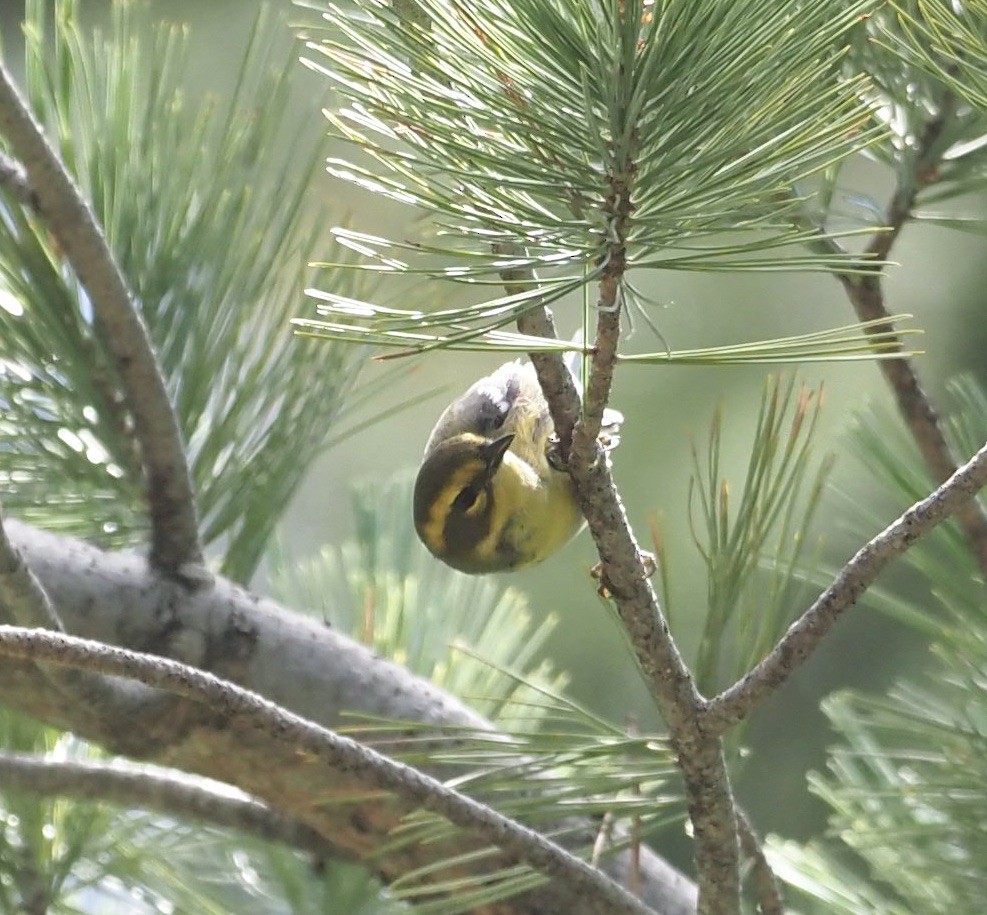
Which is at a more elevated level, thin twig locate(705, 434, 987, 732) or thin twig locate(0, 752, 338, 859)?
thin twig locate(705, 434, 987, 732)

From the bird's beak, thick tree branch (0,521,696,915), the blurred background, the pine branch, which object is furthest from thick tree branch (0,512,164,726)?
the blurred background

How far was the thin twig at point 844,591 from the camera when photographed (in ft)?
1.53

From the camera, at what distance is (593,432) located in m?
0.48

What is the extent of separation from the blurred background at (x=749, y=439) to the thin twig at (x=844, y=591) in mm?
710

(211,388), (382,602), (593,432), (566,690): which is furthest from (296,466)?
(566,690)

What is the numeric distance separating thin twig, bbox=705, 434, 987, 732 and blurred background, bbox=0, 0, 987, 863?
710 millimetres

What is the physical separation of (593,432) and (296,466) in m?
0.41

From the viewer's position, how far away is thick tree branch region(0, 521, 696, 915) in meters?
0.73

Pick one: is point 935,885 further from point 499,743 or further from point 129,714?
point 129,714

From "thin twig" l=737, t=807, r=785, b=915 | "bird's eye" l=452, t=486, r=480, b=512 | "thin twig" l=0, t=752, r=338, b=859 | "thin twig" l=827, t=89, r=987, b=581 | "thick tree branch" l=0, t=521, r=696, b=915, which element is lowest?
"thin twig" l=0, t=752, r=338, b=859

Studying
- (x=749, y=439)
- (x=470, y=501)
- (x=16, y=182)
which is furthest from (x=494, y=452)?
(x=16, y=182)

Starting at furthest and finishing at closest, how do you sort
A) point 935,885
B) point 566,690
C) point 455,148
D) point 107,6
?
point 107,6 < point 566,690 < point 935,885 < point 455,148

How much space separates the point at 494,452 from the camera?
1.07 metres

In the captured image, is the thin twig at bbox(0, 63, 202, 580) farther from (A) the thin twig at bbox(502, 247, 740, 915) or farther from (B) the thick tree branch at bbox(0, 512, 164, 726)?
(A) the thin twig at bbox(502, 247, 740, 915)
